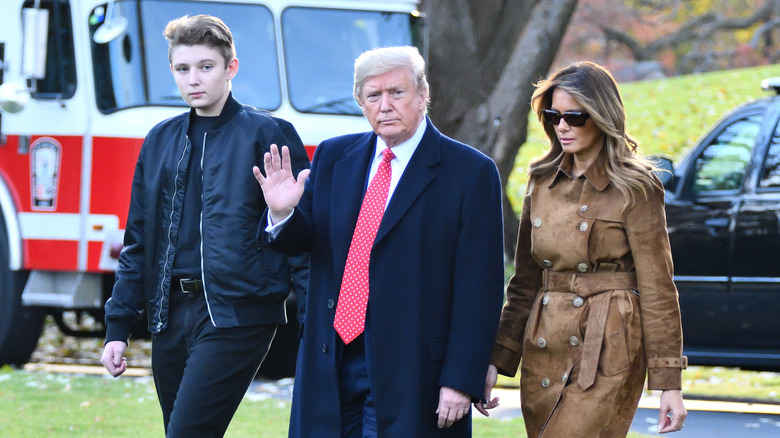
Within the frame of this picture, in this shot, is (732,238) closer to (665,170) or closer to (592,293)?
(665,170)

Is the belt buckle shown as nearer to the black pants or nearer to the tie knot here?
the black pants

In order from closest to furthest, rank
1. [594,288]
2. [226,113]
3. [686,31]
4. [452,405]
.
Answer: [452,405] < [594,288] < [226,113] < [686,31]

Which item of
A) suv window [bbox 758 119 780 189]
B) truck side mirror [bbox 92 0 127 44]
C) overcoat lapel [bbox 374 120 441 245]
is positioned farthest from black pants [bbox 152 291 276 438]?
truck side mirror [bbox 92 0 127 44]

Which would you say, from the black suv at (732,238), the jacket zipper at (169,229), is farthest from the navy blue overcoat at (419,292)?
the black suv at (732,238)

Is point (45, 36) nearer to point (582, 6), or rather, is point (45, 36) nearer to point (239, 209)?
point (239, 209)

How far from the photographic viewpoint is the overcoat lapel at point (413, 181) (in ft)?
13.8

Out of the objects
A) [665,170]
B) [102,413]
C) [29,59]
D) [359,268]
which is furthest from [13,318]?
[359,268]

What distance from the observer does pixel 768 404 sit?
8922mm

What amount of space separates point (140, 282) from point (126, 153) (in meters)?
4.68

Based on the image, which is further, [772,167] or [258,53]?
[258,53]

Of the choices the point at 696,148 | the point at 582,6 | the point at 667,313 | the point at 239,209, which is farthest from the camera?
the point at 582,6

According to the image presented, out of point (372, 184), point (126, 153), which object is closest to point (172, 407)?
point (372, 184)

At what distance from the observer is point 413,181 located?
4242 millimetres

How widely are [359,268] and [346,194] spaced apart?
264 mm
